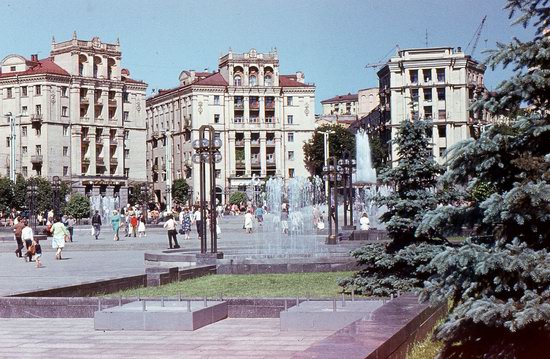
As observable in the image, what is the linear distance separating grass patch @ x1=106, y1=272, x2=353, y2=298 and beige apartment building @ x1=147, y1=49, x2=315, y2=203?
8465 centimetres

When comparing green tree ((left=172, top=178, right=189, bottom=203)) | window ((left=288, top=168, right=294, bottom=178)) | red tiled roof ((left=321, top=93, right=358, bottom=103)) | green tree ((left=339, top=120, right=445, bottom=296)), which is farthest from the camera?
red tiled roof ((left=321, top=93, right=358, bottom=103))

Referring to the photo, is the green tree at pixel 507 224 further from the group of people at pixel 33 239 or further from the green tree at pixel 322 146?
the green tree at pixel 322 146

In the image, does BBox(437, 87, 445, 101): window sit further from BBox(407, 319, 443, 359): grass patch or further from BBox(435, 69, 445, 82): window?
BBox(407, 319, 443, 359): grass patch

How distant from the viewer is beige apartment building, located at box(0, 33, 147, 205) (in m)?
89.3

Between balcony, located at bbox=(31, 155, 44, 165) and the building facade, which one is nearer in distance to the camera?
balcony, located at bbox=(31, 155, 44, 165)

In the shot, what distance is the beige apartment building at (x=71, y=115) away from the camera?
293 ft

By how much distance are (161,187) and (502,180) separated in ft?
347

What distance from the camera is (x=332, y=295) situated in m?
13.9

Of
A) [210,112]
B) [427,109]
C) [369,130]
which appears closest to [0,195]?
[210,112]

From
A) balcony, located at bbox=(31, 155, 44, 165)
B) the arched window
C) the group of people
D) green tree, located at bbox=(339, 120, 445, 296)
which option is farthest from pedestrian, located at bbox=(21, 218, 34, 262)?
the arched window

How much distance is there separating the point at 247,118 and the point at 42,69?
25530 millimetres

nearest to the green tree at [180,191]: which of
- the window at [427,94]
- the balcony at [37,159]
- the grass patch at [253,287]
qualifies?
the balcony at [37,159]

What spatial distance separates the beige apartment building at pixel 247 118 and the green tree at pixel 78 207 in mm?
31161

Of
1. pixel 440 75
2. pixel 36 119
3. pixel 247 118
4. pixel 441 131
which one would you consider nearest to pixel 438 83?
pixel 440 75
